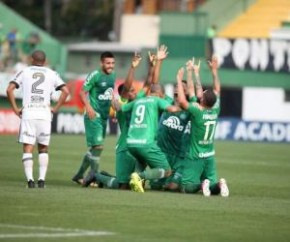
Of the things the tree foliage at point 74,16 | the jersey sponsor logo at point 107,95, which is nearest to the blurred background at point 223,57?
the tree foliage at point 74,16

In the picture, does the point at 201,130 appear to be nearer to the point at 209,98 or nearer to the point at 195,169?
the point at 209,98

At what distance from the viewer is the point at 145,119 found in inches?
686

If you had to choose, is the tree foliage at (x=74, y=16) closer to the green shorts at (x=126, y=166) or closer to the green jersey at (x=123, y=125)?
the green jersey at (x=123, y=125)

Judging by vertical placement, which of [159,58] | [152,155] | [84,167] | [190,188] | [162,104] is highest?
[159,58]

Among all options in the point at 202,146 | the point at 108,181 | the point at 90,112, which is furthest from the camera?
the point at 90,112

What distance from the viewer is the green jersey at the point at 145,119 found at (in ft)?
57.2

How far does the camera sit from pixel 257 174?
24.1 metres

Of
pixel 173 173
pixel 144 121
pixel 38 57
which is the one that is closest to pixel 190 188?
pixel 173 173

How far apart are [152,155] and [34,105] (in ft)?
6.12

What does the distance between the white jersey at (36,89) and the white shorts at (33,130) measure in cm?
7

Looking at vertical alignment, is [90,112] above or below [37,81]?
below

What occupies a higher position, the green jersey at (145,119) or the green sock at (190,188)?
the green jersey at (145,119)

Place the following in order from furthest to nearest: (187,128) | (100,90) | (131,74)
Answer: (100,90) < (187,128) < (131,74)

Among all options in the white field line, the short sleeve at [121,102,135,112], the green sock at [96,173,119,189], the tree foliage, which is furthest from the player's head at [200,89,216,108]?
the tree foliage
